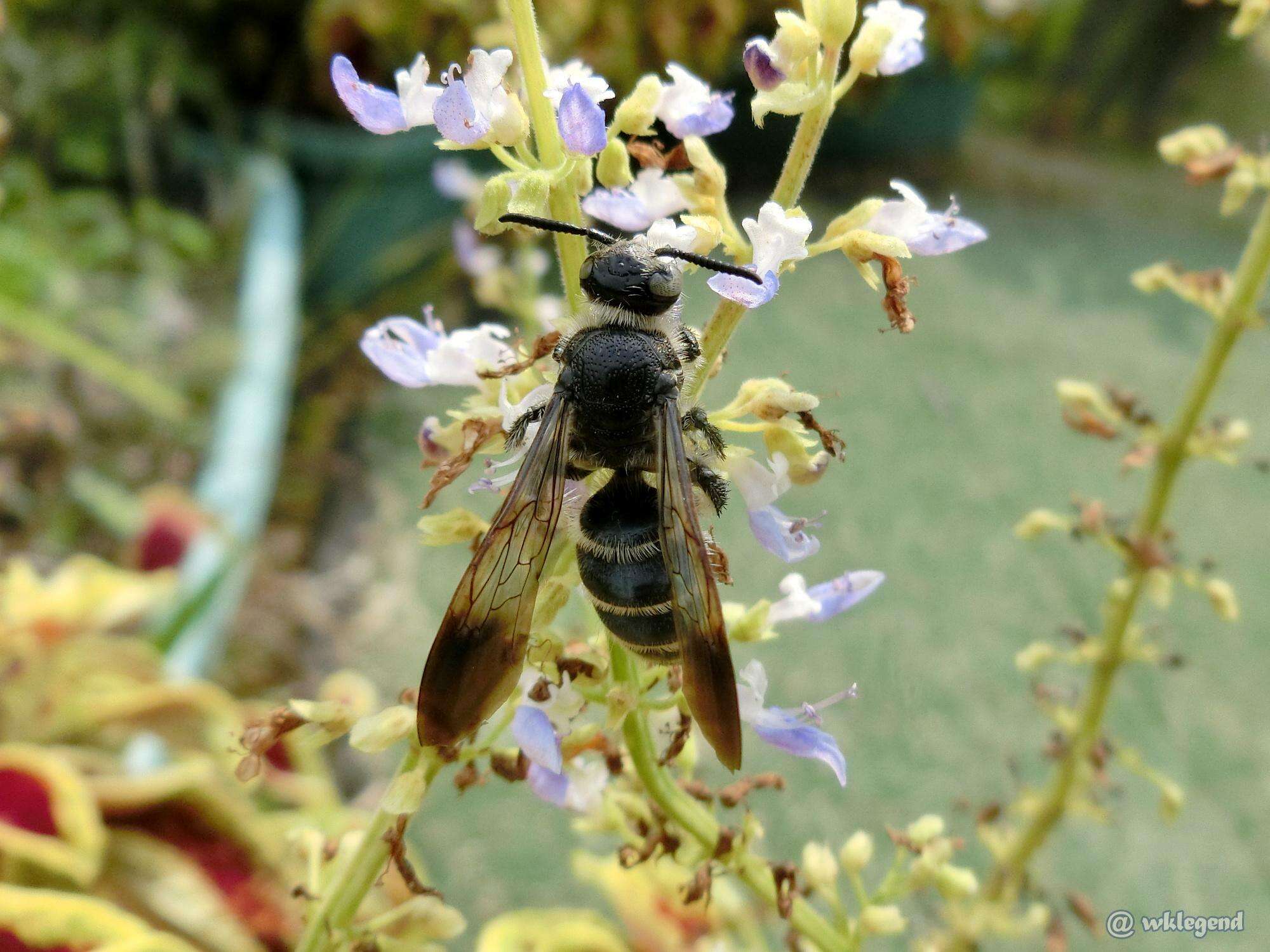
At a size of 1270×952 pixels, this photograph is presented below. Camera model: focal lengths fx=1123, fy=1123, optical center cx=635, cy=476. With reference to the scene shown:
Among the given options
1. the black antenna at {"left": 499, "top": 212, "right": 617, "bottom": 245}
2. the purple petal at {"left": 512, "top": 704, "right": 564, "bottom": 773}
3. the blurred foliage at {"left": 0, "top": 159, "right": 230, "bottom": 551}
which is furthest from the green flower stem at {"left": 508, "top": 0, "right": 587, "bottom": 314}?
the blurred foliage at {"left": 0, "top": 159, "right": 230, "bottom": 551}

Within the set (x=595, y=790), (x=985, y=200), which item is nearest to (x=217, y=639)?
(x=595, y=790)

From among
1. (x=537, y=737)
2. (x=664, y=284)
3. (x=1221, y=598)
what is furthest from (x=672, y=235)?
(x=1221, y=598)

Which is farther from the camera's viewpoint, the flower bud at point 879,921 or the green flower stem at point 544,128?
the flower bud at point 879,921

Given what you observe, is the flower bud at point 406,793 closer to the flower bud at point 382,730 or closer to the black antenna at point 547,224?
the flower bud at point 382,730

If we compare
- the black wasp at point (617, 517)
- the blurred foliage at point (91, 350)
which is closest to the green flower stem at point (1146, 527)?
the black wasp at point (617, 517)

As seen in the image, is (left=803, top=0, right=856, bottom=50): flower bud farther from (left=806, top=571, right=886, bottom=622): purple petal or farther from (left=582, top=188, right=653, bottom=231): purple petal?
(left=806, top=571, right=886, bottom=622): purple petal

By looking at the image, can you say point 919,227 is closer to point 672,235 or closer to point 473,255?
point 672,235

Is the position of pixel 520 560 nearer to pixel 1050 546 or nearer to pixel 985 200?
pixel 1050 546
